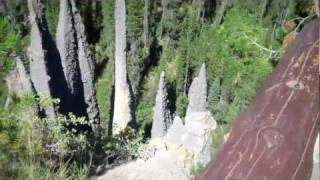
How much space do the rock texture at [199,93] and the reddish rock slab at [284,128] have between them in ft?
10.2

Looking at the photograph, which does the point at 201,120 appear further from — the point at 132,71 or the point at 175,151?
the point at 132,71

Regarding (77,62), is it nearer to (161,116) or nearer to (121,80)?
(121,80)

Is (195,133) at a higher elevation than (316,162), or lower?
lower

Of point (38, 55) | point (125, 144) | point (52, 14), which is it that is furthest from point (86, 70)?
point (125, 144)

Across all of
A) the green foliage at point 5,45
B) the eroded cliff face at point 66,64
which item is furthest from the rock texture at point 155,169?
the green foliage at point 5,45

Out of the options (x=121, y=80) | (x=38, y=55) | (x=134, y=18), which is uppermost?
(x=134, y=18)

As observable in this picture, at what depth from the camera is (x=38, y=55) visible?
3514 mm

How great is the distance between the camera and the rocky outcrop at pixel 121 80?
3.49 metres

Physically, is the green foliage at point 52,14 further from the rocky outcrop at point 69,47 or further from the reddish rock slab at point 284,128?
the reddish rock slab at point 284,128

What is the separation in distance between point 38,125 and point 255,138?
7.73 ft

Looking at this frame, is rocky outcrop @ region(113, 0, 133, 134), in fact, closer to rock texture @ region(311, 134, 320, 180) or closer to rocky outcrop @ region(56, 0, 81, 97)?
rocky outcrop @ region(56, 0, 81, 97)

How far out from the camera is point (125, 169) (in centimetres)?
332

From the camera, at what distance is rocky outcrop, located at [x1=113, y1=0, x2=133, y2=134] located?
11.4 ft

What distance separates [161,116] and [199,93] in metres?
0.39
